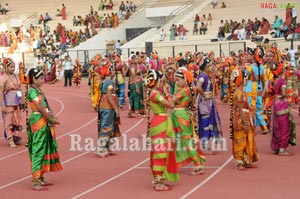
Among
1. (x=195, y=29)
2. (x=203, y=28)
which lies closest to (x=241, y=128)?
(x=203, y=28)

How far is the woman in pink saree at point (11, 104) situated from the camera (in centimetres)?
1469

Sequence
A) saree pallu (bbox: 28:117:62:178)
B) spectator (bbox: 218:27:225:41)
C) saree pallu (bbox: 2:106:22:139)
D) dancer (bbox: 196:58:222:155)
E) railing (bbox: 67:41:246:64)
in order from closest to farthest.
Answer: saree pallu (bbox: 28:117:62:178) < dancer (bbox: 196:58:222:155) < saree pallu (bbox: 2:106:22:139) < railing (bbox: 67:41:246:64) < spectator (bbox: 218:27:225:41)

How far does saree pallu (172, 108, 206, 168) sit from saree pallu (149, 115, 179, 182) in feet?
2.65

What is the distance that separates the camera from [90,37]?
4541 centimetres

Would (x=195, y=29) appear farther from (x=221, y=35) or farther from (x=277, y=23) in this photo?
(x=277, y=23)

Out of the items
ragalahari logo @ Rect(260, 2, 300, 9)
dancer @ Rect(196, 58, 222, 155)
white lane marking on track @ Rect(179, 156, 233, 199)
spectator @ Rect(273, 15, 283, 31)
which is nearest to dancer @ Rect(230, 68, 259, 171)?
white lane marking on track @ Rect(179, 156, 233, 199)

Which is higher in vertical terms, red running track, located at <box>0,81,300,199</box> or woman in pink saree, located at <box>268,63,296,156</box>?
woman in pink saree, located at <box>268,63,296,156</box>

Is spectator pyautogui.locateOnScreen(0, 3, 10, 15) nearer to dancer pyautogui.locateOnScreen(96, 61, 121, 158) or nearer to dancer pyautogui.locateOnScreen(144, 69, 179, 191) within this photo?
dancer pyautogui.locateOnScreen(96, 61, 121, 158)

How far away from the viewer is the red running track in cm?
976

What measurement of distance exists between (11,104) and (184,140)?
18.2 feet

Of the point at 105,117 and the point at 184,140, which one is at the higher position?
the point at 105,117

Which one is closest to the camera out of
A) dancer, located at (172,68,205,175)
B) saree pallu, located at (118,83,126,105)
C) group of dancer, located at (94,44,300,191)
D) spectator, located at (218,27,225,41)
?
group of dancer, located at (94,44,300,191)

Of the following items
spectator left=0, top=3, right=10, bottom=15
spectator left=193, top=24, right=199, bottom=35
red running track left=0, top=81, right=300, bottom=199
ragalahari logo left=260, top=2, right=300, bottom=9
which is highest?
spectator left=0, top=3, right=10, bottom=15

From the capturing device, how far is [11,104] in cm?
1487
